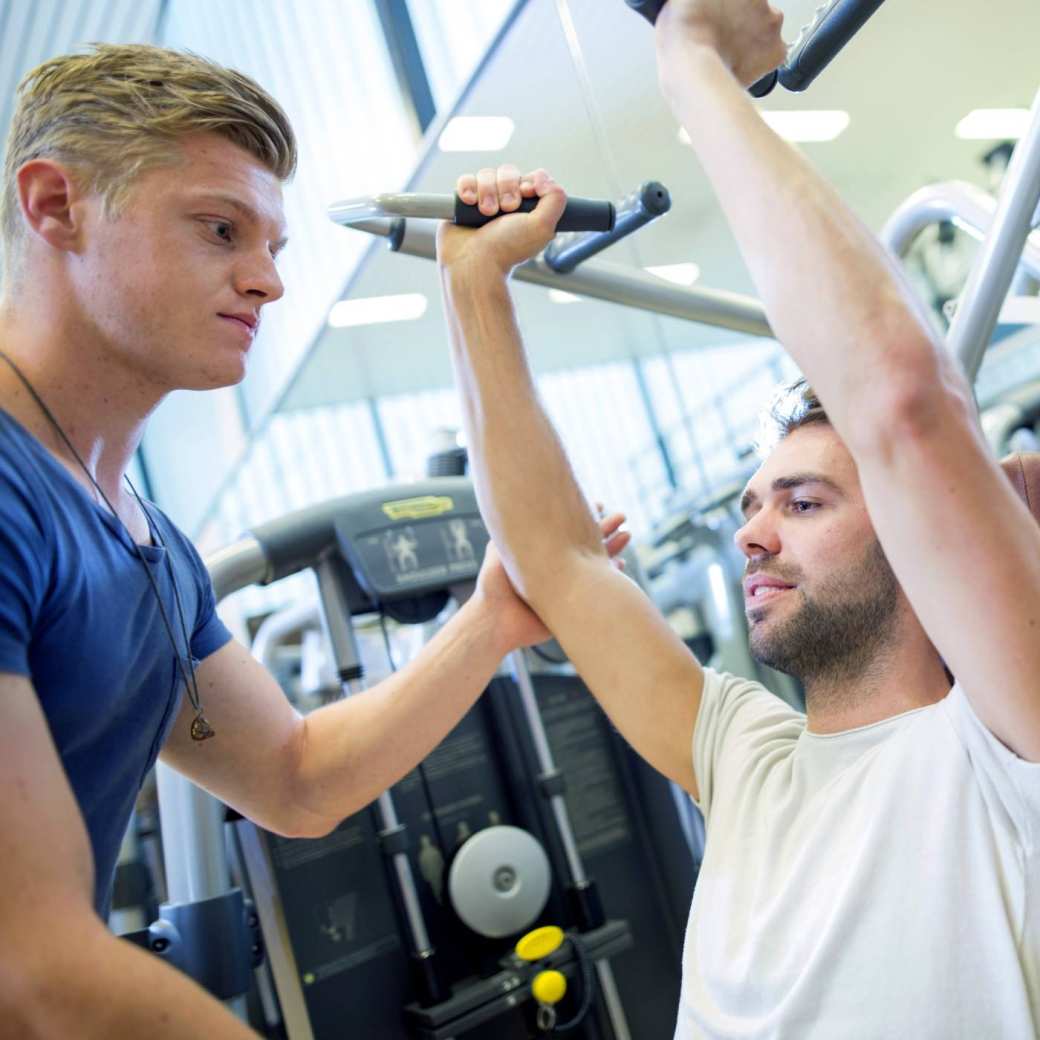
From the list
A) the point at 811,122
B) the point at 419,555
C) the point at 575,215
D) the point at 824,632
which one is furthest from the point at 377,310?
the point at 824,632

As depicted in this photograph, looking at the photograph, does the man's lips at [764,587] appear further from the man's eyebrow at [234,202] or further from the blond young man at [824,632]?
the man's eyebrow at [234,202]

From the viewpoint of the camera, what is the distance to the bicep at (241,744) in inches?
44.1

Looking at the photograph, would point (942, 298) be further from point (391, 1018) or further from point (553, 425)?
point (391, 1018)

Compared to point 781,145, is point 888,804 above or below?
below

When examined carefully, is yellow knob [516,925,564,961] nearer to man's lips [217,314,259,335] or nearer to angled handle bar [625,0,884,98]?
man's lips [217,314,259,335]

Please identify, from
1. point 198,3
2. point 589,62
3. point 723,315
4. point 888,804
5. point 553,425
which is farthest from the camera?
point 198,3

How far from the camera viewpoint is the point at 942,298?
1.98 meters

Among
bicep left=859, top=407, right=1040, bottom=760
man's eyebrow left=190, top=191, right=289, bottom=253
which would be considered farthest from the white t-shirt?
man's eyebrow left=190, top=191, right=289, bottom=253

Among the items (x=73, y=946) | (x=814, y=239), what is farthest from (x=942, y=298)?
(x=73, y=946)

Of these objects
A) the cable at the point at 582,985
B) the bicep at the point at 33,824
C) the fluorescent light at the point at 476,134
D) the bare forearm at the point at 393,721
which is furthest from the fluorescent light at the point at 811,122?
the bicep at the point at 33,824

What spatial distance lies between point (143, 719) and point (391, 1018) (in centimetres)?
111

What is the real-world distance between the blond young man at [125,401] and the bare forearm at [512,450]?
0.81ft

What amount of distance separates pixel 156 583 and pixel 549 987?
1.14 m

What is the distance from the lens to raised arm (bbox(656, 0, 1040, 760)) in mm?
675
